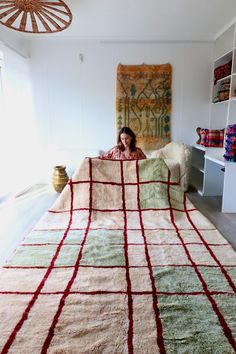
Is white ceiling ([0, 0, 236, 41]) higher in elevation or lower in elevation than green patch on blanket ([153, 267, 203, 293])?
higher

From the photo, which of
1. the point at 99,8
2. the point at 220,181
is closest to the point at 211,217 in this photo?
the point at 220,181

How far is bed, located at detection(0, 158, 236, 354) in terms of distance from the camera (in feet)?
2.76

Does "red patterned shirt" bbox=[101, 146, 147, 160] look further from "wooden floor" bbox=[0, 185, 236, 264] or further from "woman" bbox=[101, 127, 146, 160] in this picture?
"wooden floor" bbox=[0, 185, 236, 264]

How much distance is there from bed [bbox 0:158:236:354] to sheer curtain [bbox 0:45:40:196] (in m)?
1.85

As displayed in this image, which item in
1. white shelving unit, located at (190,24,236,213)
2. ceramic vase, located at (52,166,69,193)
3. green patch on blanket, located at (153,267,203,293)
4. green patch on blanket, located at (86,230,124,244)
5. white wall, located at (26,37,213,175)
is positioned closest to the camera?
green patch on blanket, located at (153,267,203,293)

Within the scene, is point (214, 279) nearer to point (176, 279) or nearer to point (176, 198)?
point (176, 279)

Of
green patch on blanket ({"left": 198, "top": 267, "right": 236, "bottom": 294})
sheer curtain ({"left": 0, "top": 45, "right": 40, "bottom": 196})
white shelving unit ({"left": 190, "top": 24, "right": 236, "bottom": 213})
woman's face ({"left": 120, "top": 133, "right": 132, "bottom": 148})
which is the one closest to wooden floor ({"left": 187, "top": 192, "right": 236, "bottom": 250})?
white shelving unit ({"left": 190, "top": 24, "right": 236, "bottom": 213})

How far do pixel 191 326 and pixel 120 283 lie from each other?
0.36 m

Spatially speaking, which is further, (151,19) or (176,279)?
(151,19)

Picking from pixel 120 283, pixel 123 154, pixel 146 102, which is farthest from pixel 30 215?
pixel 146 102

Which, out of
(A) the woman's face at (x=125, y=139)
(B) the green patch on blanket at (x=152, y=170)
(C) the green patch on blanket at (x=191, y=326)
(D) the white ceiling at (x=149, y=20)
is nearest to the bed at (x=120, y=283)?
(C) the green patch on blanket at (x=191, y=326)

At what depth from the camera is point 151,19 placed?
309 cm

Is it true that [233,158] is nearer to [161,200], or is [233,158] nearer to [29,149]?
[161,200]

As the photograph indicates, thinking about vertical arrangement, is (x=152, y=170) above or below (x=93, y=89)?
below
